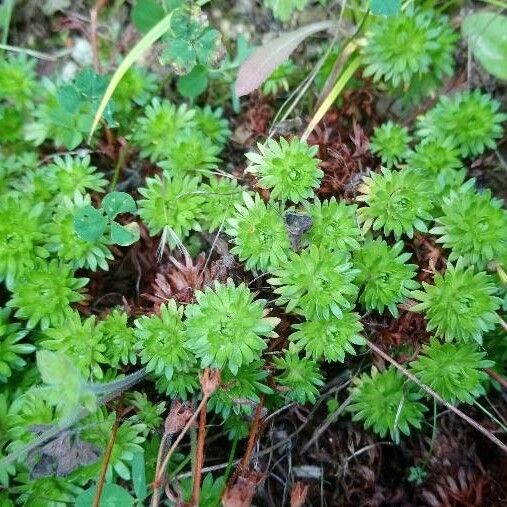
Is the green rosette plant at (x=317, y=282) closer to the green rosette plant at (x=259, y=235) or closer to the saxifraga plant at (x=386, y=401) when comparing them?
the green rosette plant at (x=259, y=235)

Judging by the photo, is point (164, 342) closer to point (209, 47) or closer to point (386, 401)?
point (386, 401)

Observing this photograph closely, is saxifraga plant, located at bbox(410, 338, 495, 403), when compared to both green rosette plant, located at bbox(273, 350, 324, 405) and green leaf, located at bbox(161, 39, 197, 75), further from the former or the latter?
green leaf, located at bbox(161, 39, 197, 75)

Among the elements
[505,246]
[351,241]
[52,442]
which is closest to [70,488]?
[52,442]

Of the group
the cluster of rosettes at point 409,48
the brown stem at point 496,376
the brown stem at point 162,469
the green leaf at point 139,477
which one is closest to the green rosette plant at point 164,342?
the brown stem at point 162,469

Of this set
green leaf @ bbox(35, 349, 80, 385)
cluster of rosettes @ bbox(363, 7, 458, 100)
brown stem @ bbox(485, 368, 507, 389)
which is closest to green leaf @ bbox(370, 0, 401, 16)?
cluster of rosettes @ bbox(363, 7, 458, 100)

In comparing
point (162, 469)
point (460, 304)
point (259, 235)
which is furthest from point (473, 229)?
point (162, 469)

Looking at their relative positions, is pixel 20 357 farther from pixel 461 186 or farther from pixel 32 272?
pixel 461 186

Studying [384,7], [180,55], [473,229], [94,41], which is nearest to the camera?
[473,229]
